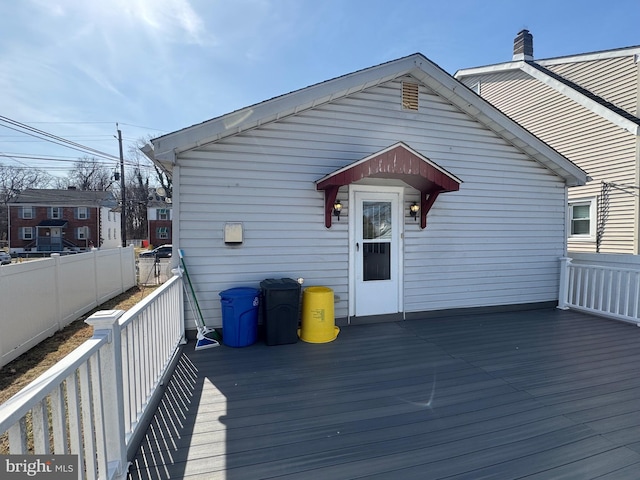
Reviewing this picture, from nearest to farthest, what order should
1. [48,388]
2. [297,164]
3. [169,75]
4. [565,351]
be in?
[48,388]
[565,351]
[297,164]
[169,75]

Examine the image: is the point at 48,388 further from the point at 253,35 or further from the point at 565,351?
the point at 253,35

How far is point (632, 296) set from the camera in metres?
5.21

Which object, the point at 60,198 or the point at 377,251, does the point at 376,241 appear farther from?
the point at 60,198

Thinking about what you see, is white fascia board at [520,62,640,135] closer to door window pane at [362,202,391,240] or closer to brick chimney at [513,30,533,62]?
brick chimney at [513,30,533,62]

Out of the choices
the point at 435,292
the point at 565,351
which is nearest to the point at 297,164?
the point at 435,292

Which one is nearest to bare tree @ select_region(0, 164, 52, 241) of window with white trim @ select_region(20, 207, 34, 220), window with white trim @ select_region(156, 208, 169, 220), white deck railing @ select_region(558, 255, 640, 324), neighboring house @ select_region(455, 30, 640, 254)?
window with white trim @ select_region(20, 207, 34, 220)

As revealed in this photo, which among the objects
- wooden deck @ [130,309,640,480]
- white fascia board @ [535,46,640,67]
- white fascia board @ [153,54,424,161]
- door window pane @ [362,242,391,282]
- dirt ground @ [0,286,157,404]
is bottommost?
dirt ground @ [0,286,157,404]

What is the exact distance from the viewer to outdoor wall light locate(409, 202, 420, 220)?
499 centimetres

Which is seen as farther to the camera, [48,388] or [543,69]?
[543,69]

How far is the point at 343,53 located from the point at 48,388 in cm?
714

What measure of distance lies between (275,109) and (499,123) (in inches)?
150

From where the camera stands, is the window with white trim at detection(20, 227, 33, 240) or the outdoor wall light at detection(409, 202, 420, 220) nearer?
the outdoor wall light at detection(409, 202, 420, 220)

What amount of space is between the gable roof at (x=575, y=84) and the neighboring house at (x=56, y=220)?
33.5 meters

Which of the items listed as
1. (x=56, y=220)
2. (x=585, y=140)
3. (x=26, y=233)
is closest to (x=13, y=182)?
(x=26, y=233)
